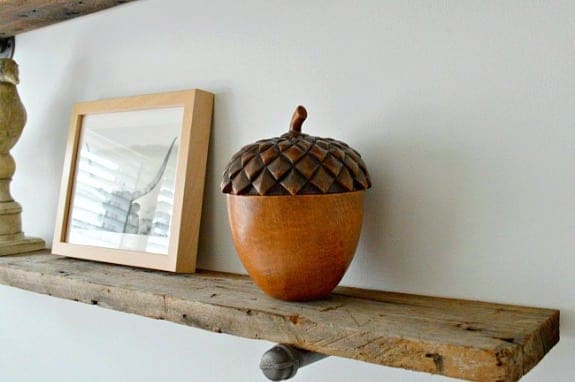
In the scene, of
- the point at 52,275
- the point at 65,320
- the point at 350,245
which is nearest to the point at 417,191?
the point at 350,245

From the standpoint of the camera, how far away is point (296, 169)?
1.51ft

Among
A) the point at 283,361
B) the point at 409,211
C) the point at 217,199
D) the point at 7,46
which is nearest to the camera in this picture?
the point at 283,361

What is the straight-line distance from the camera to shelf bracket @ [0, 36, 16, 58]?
3.22ft

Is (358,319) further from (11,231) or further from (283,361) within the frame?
(11,231)

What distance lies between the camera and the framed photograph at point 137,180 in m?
0.65

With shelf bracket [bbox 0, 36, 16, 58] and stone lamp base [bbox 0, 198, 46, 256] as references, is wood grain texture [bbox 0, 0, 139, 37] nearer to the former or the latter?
shelf bracket [bbox 0, 36, 16, 58]

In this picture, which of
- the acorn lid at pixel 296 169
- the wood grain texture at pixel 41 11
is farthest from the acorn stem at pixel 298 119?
the wood grain texture at pixel 41 11

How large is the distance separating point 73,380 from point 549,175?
78 cm

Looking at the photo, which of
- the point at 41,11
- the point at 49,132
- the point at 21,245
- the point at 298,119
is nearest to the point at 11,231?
the point at 21,245

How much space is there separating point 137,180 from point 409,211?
14.6 inches

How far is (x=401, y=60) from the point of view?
0.54 meters

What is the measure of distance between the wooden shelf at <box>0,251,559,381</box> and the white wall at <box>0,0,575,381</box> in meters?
0.04

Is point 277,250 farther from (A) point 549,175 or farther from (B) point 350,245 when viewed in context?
(A) point 549,175

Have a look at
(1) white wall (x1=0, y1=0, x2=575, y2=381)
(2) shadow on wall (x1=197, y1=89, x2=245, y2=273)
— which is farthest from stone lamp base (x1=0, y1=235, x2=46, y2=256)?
(2) shadow on wall (x1=197, y1=89, x2=245, y2=273)
